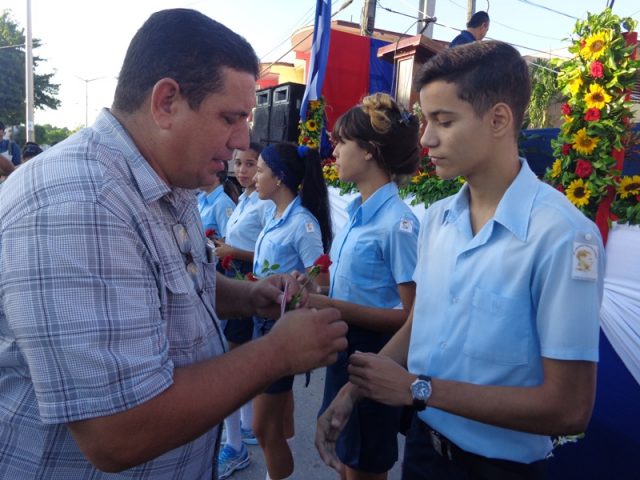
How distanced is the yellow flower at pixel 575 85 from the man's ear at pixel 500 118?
161cm

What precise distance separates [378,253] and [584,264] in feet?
3.70

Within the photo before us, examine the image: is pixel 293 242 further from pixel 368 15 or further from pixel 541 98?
pixel 541 98

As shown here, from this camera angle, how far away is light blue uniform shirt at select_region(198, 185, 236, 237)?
4.51 m


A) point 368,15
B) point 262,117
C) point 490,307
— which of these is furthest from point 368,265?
point 368,15

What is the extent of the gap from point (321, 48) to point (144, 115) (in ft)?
20.9

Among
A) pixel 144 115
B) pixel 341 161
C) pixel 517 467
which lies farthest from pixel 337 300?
pixel 144 115

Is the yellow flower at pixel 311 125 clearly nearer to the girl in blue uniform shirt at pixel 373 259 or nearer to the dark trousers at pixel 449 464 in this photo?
the girl in blue uniform shirt at pixel 373 259

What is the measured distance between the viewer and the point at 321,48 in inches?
278

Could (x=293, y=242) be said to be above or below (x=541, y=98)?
below

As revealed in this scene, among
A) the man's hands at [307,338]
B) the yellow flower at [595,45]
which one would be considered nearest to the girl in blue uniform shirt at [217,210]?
the yellow flower at [595,45]

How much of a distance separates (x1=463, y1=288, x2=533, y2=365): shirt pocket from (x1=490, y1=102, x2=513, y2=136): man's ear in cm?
47

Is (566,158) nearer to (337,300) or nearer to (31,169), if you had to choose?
(337,300)

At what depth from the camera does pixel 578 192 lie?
271 cm

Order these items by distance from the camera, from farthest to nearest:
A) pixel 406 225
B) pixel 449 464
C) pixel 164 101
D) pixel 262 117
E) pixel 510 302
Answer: pixel 262 117, pixel 406 225, pixel 449 464, pixel 510 302, pixel 164 101
